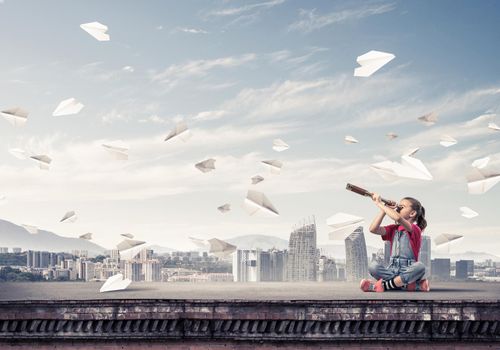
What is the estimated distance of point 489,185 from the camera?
14.8 metres

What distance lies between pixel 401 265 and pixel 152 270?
158 feet

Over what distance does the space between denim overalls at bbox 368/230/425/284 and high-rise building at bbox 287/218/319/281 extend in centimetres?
5154

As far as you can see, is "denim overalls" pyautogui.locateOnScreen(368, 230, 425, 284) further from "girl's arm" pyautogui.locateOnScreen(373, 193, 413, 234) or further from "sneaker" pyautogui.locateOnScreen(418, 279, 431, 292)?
"sneaker" pyautogui.locateOnScreen(418, 279, 431, 292)

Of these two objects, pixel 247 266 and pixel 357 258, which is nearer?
pixel 357 258

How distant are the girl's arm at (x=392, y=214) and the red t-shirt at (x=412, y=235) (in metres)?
0.22

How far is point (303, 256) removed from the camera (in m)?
67.4

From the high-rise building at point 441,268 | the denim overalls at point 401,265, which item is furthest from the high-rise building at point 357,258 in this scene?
the denim overalls at point 401,265

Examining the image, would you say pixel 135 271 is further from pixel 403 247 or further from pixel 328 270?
pixel 403 247

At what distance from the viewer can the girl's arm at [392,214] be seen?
1354cm

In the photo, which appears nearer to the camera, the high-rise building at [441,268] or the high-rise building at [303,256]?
the high-rise building at [441,268]

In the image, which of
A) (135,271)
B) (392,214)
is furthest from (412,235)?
(135,271)

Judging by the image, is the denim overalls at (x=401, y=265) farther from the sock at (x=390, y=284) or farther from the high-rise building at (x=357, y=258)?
the high-rise building at (x=357, y=258)

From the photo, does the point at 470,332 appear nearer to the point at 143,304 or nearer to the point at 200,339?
the point at 200,339

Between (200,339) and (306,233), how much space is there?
63629 millimetres
